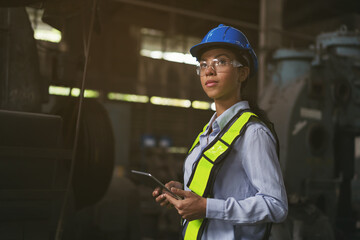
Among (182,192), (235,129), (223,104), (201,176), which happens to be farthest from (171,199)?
(223,104)

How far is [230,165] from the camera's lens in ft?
5.80

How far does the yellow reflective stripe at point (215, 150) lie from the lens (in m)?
1.73

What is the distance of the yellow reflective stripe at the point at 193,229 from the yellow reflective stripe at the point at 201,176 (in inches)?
5.0

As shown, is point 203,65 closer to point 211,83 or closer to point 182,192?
point 211,83

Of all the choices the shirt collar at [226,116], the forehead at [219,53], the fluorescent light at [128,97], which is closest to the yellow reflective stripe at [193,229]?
the shirt collar at [226,116]

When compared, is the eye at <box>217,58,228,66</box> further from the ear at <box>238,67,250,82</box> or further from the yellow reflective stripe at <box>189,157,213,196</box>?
the yellow reflective stripe at <box>189,157,213,196</box>

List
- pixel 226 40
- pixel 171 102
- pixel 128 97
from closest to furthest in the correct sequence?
pixel 226 40 < pixel 128 97 < pixel 171 102

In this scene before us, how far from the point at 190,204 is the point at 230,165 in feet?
0.84

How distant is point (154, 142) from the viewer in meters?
15.7

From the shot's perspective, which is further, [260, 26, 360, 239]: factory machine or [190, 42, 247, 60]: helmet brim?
[260, 26, 360, 239]: factory machine

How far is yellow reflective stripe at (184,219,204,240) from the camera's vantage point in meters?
1.78

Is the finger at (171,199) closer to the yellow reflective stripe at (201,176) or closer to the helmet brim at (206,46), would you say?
the yellow reflective stripe at (201,176)

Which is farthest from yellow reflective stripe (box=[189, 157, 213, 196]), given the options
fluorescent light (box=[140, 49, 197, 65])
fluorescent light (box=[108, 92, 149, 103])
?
fluorescent light (box=[140, 49, 197, 65])

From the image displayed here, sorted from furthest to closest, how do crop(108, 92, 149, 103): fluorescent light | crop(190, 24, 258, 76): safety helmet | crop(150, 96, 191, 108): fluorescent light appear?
crop(150, 96, 191, 108): fluorescent light < crop(108, 92, 149, 103): fluorescent light < crop(190, 24, 258, 76): safety helmet
